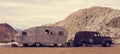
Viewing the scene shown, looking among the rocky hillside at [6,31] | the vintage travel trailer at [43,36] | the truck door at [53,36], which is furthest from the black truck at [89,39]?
the rocky hillside at [6,31]

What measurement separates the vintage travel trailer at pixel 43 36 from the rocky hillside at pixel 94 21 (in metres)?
31.0

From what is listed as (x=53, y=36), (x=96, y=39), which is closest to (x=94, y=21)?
(x=96, y=39)

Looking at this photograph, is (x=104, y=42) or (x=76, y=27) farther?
(x=76, y=27)

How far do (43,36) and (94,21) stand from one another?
44.6 meters

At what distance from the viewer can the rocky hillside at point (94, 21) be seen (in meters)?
85.6

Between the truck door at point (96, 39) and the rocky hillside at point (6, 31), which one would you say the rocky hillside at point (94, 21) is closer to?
the rocky hillside at point (6, 31)

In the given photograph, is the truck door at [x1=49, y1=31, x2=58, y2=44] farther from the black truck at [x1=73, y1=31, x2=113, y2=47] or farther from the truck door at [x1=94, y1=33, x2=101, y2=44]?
the truck door at [x1=94, y1=33, x2=101, y2=44]

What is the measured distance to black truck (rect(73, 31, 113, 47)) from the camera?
50938 millimetres

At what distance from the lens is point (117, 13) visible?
9444 centimetres

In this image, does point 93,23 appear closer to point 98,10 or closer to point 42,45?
point 98,10

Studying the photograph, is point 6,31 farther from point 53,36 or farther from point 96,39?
point 96,39

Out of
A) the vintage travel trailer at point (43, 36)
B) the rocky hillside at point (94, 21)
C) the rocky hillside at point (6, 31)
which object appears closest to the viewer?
the vintage travel trailer at point (43, 36)

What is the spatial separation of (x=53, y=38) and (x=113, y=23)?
4069 centimetres

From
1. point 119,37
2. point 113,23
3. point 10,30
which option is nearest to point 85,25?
point 113,23
